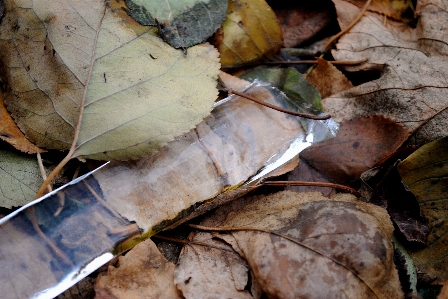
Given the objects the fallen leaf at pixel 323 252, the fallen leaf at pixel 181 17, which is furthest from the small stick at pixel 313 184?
the fallen leaf at pixel 181 17

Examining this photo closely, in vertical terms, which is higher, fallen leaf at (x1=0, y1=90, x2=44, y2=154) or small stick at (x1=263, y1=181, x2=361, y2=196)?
fallen leaf at (x1=0, y1=90, x2=44, y2=154)

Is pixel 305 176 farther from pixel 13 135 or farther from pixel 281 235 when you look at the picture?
pixel 13 135

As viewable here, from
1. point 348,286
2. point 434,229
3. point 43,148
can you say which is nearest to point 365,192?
point 434,229

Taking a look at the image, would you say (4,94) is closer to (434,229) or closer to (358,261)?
(358,261)

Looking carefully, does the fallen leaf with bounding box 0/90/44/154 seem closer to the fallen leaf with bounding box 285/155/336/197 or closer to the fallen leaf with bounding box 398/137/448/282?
the fallen leaf with bounding box 285/155/336/197

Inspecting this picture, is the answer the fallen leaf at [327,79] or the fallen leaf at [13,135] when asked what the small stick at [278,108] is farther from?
the fallen leaf at [13,135]

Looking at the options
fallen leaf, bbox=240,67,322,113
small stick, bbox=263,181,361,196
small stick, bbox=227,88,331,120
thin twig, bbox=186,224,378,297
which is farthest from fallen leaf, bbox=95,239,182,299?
fallen leaf, bbox=240,67,322,113
